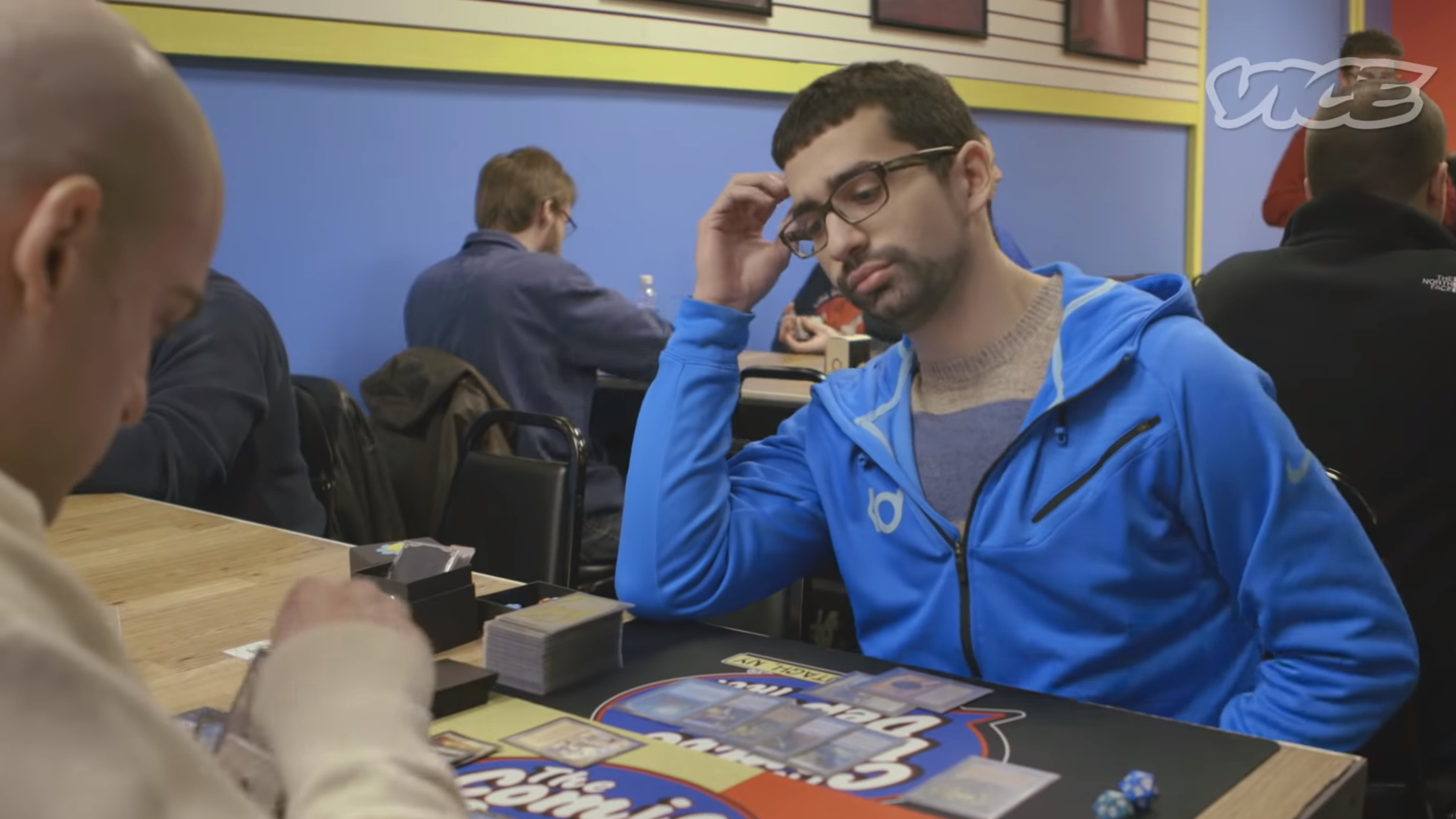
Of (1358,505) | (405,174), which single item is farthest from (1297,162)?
(1358,505)

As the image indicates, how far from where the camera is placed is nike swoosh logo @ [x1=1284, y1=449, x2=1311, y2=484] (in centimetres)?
134

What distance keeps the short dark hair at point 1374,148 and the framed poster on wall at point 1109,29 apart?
4118 millimetres

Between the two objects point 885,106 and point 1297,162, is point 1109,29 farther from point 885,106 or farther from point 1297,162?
point 885,106

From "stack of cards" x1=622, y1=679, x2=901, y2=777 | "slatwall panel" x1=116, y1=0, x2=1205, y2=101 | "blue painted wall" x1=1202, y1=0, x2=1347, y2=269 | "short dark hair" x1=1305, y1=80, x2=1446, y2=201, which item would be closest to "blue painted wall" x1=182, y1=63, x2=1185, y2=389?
"slatwall panel" x1=116, y1=0, x2=1205, y2=101

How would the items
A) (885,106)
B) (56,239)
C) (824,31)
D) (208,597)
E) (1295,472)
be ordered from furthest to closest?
1. (824,31)
2. (208,597)
3. (885,106)
4. (1295,472)
5. (56,239)

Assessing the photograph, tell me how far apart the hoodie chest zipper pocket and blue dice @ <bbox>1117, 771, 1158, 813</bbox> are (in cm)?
48

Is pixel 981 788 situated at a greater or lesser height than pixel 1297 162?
lesser

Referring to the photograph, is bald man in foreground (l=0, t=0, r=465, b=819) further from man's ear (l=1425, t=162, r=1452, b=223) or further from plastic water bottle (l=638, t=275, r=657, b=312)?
plastic water bottle (l=638, t=275, r=657, b=312)

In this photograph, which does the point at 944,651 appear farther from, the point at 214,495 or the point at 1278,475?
the point at 214,495

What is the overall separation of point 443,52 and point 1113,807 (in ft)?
10.9

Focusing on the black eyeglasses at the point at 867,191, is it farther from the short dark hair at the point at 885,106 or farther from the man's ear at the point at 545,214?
the man's ear at the point at 545,214

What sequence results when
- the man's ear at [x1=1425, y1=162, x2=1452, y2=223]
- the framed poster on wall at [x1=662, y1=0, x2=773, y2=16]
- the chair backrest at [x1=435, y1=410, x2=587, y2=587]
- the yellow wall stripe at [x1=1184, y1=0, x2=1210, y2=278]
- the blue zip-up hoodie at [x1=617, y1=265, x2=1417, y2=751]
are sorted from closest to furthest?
the blue zip-up hoodie at [x1=617, y1=265, x2=1417, y2=751]
the chair backrest at [x1=435, y1=410, x2=587, y2=587]
the man's ear at [x1=1425, y1=162, x2=1452, y2=223]
the framed poster on wall at [x1=662, y1=0, x2=773, y2=16]
the yellow wall stripe at [x1=1184, y1=0, x2=1210, y2=278]

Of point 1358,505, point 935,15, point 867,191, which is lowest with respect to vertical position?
point 1358,505

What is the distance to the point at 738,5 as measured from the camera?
4633 mm
